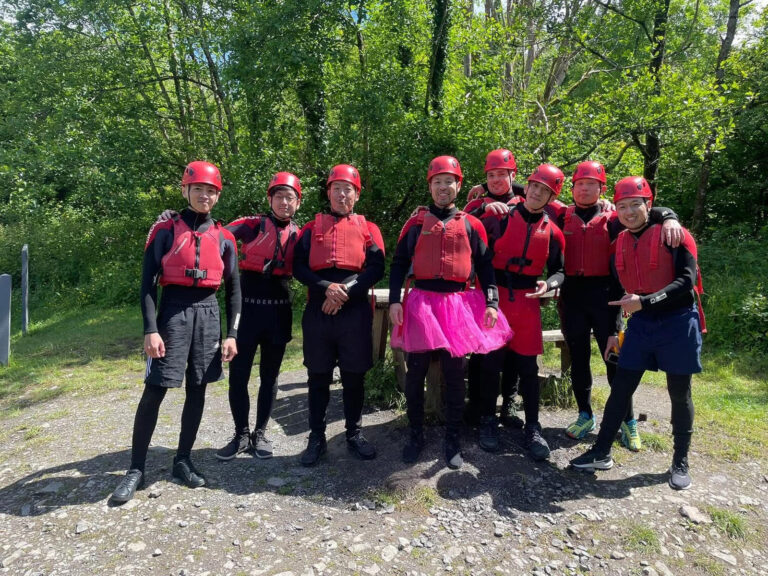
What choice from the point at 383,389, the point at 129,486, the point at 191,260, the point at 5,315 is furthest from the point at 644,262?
the point at 5,315

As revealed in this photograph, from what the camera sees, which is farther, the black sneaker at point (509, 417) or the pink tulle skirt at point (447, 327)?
the black sneaker at point (509, 417)

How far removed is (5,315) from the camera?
7340mm

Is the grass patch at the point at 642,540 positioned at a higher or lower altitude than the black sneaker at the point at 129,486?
lower

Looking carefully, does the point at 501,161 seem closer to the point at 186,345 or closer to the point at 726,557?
the point at 186,345

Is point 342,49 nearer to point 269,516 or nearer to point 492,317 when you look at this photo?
point 492,317

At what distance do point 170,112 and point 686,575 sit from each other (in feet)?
45.9

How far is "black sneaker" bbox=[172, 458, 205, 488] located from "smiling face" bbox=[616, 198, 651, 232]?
356cm

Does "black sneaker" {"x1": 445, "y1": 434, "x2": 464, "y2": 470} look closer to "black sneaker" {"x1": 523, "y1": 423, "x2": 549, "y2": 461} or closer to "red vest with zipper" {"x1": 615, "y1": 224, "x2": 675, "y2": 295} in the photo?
"black sneaker" {"x1": 523, "y1": 423, "x2": 549, "y2": 461}

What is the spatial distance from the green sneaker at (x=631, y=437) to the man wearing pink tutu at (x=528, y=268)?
82 centimetres

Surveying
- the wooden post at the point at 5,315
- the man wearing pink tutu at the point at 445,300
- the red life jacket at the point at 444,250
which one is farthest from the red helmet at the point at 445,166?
the wooden post at the point at 5,315

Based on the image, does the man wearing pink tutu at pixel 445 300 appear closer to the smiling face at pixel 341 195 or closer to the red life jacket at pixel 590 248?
the smiling face at pixel 341 195

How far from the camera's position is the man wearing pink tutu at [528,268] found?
12.5ft

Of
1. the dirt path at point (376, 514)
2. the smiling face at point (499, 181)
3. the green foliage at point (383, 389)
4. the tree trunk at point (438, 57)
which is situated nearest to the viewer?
the dirt path at point (376, 514)

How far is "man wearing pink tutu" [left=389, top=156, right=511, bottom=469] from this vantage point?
361cm
